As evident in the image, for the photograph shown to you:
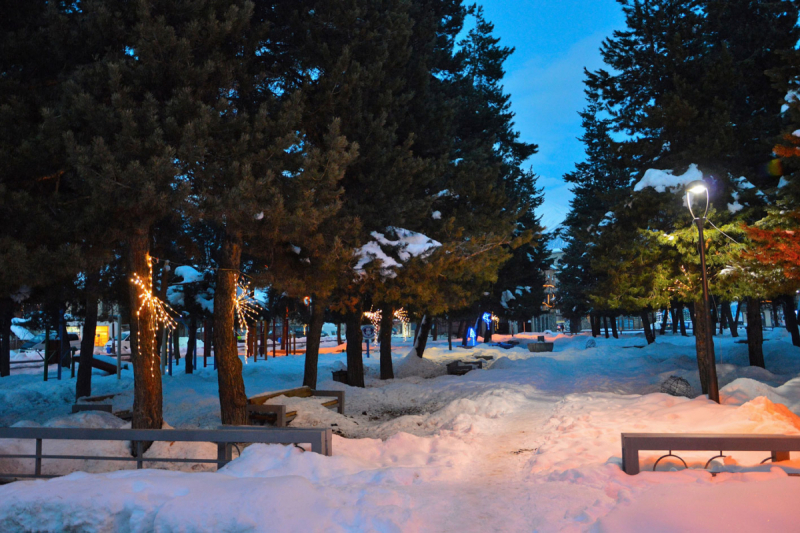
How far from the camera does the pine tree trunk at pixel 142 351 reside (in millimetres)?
9453

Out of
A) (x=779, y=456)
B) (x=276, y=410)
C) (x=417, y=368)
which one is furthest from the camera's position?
(x=417, y=368)

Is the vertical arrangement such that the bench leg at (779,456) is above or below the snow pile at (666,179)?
below

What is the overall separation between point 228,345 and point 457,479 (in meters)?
5.40

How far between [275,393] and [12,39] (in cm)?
854

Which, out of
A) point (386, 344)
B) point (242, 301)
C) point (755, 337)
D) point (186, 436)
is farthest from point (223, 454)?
point (755, 337)

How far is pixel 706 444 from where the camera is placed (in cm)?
652

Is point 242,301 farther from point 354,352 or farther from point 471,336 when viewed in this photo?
point 471,336

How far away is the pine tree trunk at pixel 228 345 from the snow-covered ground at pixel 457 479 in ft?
3.47

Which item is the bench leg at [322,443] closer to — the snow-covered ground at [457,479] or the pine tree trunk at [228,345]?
the snow-covered ground at [457,479]

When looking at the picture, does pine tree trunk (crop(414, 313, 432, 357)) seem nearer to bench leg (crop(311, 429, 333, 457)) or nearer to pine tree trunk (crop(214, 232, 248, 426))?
pine tree trunk (crop(214, 232, 248, 426))

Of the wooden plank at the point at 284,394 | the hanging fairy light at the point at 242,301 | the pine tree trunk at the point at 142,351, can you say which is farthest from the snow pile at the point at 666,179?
the pine tree trunk at the point at 142,351

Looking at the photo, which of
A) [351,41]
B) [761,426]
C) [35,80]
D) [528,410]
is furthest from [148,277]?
[761,426]

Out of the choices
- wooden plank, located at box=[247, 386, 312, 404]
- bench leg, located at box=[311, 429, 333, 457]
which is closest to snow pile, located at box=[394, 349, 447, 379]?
wooden plank, located at box=[247, 386, 312, 404]

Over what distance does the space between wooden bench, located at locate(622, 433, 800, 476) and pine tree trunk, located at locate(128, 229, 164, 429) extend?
7442 mm
